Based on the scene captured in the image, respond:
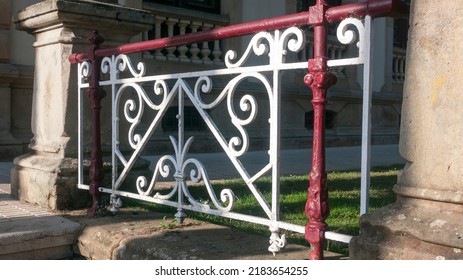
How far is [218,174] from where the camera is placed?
6.39 metres

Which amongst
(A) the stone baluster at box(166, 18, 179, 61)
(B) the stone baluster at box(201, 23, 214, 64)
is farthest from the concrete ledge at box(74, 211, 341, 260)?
(B) the stone baluster at box(201, 23, 214, 64)

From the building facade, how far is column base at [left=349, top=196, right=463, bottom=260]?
240 centimetres

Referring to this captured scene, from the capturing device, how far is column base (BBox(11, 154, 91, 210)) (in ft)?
12.5

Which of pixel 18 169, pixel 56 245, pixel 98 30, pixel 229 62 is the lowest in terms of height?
pixel 56 245

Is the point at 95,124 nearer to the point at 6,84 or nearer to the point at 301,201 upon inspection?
the point at 301,201

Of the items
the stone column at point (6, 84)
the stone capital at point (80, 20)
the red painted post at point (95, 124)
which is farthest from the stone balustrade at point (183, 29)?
the red painted post at point (95, 124)

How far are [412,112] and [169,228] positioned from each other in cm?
162

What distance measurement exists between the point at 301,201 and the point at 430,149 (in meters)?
2.55

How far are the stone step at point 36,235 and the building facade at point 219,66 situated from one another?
0.82 meters

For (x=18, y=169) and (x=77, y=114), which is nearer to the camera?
(x=77, y=114)

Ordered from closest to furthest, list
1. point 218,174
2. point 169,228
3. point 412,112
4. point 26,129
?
point 412,112 < point 169,228 < point 218,174 < point 26,129

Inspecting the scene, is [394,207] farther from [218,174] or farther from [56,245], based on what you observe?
[218,174]

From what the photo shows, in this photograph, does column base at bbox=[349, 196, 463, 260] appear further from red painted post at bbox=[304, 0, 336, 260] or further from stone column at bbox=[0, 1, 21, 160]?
stone column at bbox=[0, 1, 21, 160]

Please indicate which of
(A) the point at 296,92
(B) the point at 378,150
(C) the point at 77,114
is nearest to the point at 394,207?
(C) the point at 77,114
